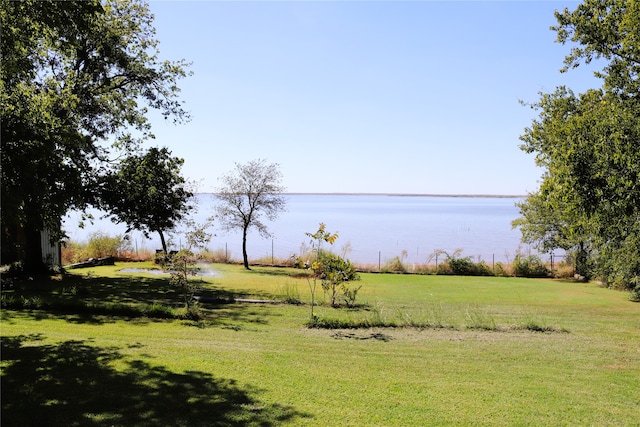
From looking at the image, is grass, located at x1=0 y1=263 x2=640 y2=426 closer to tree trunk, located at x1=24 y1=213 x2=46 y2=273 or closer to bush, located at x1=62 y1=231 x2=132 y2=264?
tree trunk, located at x1=24 y1=213 x2=46 y2=273

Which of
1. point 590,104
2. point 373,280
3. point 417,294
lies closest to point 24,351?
point 417,294

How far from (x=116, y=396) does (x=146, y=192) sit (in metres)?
14.8

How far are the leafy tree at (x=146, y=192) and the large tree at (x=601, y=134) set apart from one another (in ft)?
47.6

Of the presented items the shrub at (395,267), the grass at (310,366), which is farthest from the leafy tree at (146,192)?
the shrub at (395,267)

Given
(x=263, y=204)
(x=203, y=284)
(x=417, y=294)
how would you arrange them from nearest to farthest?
1. (x=417, y=294)
2. (x=203, y=284)
3. (x=263, y=204)

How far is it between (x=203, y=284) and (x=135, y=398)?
1506 cm

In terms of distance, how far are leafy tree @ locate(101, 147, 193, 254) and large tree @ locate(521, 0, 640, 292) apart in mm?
14504

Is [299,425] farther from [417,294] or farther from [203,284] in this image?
[203,284]

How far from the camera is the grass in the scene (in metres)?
5.35

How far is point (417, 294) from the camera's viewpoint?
18750mm

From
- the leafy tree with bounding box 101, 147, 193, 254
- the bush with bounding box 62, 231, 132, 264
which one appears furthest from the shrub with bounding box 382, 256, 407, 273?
the bush with bounding box 62, 231, 132, 264

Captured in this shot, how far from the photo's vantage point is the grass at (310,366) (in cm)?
535

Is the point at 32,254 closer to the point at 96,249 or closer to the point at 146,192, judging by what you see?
the point at 146,192

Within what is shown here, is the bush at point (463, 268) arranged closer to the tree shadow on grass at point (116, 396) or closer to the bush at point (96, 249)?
the bush at point (96, 249)
